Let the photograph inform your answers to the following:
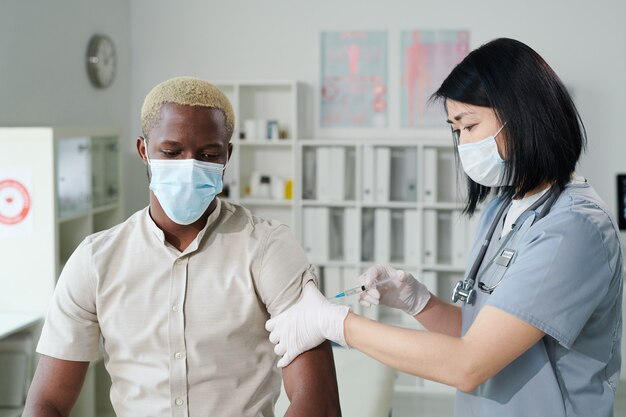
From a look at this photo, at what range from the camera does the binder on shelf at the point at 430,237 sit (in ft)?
14.0

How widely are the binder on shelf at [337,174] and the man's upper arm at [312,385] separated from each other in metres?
2.88

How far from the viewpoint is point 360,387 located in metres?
2.63

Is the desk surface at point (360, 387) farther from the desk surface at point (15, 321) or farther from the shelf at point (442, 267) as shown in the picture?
the shelf at point (442, 267)

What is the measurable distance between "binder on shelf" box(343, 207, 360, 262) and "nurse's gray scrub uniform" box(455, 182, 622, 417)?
2.79 meters

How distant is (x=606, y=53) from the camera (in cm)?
427

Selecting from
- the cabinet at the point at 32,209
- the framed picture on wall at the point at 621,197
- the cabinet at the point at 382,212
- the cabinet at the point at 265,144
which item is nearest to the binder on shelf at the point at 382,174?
the cabinet at the point at 382,212

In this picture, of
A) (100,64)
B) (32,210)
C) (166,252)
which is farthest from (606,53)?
(166,252)

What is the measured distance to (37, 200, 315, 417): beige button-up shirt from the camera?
4.56ft

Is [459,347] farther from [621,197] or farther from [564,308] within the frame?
[621,197]

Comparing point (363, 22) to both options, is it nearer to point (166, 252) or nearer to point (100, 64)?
point (100, 64)

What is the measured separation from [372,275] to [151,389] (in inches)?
24.9

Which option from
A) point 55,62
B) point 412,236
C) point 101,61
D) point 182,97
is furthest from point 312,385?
point 101,61

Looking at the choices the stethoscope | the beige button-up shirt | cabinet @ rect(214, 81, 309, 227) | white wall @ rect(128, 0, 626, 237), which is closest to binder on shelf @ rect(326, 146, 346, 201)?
cabinet @ rect(214, 81, 309, 227)

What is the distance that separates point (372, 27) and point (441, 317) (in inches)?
115
